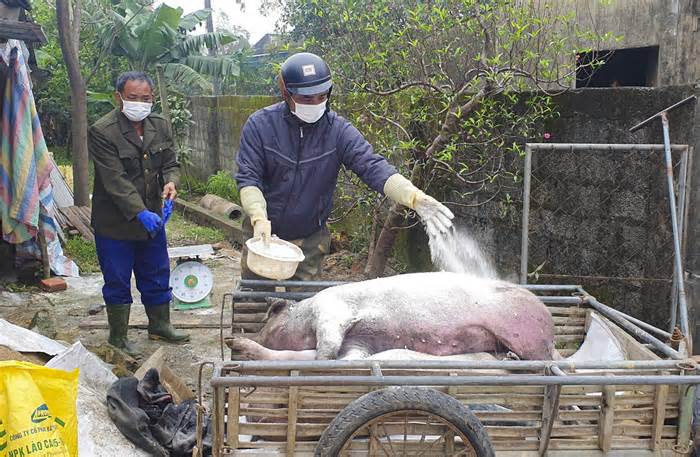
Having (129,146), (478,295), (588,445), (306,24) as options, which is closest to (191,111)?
(306,24)

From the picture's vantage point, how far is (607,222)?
5.23 meters

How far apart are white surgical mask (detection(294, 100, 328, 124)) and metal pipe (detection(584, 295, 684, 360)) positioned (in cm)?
183

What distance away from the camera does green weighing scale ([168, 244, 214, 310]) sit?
6.51 m

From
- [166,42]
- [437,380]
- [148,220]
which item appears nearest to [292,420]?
[437,380]

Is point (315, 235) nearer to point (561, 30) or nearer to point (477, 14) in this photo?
point (477, 14)

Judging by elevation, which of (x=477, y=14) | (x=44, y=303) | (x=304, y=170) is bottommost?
(x=44, y=303)

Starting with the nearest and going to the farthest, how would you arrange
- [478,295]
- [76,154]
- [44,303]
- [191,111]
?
[478,295], [44,303], [76,154], [191,111]

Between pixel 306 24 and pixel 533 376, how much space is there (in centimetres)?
1204

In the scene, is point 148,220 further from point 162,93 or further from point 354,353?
point 162,93

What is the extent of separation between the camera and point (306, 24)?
13648 mm

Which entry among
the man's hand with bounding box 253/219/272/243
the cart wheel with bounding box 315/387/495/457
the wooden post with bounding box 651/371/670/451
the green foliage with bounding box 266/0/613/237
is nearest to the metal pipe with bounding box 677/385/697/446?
the wooden post with bounding box 651/371/670/451

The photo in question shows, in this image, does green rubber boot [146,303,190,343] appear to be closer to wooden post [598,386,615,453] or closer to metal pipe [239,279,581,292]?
metal pipe [239,279,581,292]

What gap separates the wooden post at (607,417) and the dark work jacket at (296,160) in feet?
6.02

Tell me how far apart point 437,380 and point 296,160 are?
2.03 m
